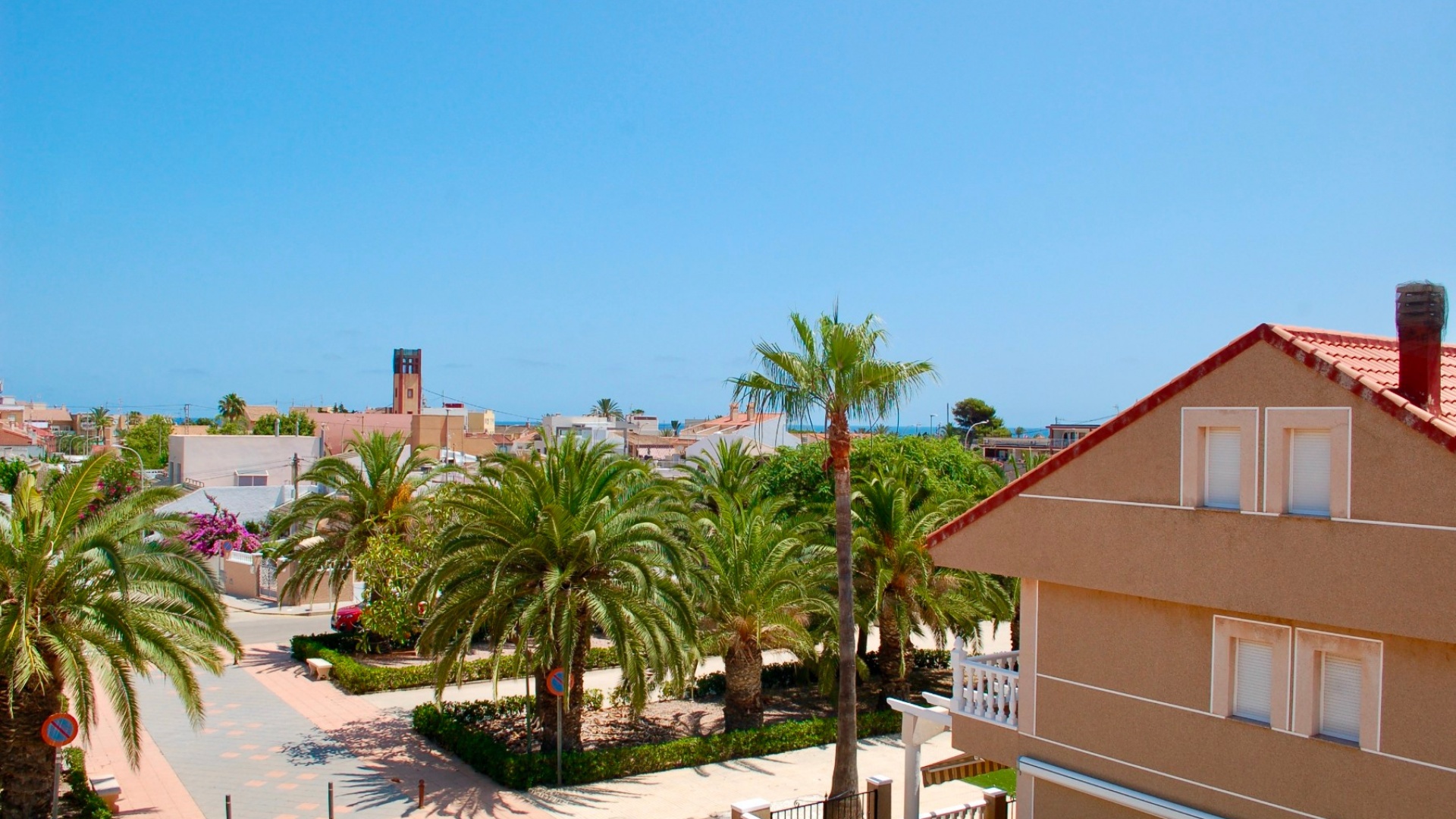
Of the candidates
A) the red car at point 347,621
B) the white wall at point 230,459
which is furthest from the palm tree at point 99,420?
the red car at point 347,621

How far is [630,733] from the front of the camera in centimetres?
2162

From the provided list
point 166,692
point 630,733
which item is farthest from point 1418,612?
point 166,692

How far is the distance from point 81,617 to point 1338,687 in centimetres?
1493

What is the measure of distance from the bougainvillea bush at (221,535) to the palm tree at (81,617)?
25126 mm

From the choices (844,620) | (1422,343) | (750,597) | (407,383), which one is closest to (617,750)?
(750,597)

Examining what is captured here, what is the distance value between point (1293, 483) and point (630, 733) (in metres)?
14.3

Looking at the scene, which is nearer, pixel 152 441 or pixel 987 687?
pixel 987 687

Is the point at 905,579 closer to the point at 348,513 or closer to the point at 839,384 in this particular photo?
the point at 839,384

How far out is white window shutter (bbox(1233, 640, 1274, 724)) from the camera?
1110cm

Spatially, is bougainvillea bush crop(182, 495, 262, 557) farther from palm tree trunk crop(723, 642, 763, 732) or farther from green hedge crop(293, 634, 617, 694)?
palm tree trunk crop(723, 642, 763, 732)

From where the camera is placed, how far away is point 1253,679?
36.9ft

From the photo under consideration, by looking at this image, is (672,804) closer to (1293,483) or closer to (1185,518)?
(1185,518)

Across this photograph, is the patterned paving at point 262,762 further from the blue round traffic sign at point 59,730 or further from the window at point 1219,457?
the window at point 1219,457

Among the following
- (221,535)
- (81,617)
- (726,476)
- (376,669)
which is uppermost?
(726,476)
